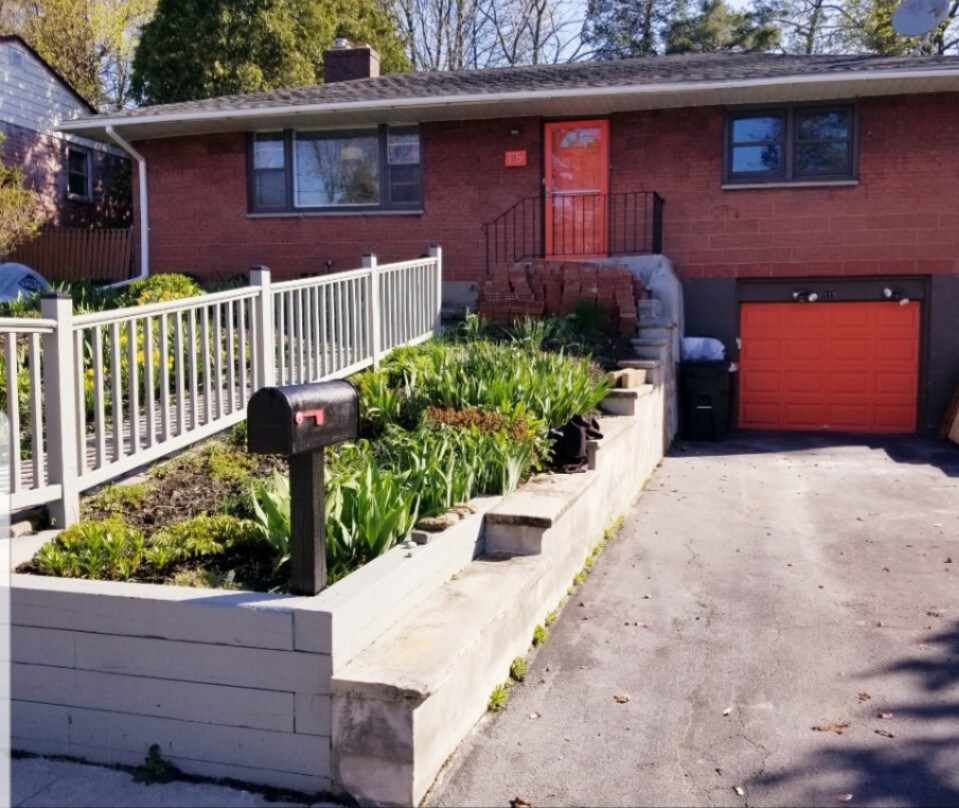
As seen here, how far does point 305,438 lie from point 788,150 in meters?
11.7

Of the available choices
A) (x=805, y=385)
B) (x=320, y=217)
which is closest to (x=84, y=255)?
(x=320, y=217)

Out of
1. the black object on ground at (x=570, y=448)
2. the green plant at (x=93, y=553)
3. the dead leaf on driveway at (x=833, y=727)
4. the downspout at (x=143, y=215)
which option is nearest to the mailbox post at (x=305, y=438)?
Result: the green plant at (x=93, y=553)

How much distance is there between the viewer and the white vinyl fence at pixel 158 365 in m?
4.68

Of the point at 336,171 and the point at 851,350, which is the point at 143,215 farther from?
the point at 851,350

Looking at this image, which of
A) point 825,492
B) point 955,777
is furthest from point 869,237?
point 955,777

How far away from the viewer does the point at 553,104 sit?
14.0 metres

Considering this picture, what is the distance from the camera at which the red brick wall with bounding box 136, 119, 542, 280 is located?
14.8 m

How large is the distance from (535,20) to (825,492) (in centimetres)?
2944

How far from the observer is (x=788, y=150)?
13.7 meters

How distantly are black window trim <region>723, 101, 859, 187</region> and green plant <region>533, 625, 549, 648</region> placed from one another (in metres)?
10.1

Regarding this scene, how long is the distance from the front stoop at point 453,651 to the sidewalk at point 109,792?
11.6 inches

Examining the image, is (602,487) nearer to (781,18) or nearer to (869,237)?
(869,237)

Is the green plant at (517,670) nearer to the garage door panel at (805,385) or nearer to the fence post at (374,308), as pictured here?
the fence post at (374,308)

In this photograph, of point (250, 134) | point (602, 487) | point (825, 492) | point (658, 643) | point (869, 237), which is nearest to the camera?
point (658, 643)
